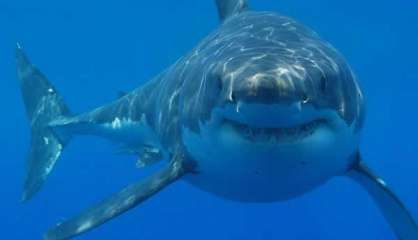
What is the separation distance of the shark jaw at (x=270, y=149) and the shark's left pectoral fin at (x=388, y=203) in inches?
16.3

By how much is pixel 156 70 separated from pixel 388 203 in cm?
6273

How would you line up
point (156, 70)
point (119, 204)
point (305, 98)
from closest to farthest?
point (305, 98) → point (119, 204) → point (156, 70)

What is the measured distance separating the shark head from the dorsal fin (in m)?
2.23

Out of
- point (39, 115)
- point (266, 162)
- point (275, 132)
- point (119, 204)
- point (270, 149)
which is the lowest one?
point (39, 115)

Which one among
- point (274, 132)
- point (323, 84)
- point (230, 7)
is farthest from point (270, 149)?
point (230, 7)

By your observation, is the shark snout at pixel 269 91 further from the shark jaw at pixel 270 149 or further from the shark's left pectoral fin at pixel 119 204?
the shark's left pectoral fin at pixel 119 204

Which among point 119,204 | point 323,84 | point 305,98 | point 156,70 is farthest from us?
point 156,70

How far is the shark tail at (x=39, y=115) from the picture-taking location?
11.8 metres

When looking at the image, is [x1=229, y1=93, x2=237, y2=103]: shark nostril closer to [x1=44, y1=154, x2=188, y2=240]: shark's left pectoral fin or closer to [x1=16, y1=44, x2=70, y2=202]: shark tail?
[x1=44, y1=154, x2=188, y2=240]: shark's left pectoral fin

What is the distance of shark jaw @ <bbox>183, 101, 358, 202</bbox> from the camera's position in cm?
458

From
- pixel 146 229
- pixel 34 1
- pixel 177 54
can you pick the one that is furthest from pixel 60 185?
pixel 177 54

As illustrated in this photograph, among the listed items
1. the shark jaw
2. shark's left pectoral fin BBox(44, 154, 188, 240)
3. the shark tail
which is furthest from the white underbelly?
the shark tail

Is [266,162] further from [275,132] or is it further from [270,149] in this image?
[275,132]

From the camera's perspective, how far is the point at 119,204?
6.49 m
